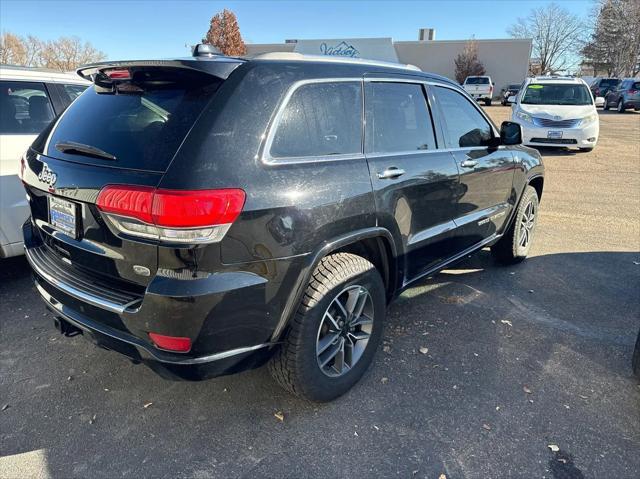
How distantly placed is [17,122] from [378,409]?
3.85 metres

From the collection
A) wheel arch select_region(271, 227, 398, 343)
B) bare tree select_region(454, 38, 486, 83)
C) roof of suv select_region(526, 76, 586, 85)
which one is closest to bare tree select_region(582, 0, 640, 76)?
bare tree select_region(454, 38, 486, 83)

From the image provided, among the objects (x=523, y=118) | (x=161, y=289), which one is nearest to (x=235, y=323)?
(x=161, y=289)

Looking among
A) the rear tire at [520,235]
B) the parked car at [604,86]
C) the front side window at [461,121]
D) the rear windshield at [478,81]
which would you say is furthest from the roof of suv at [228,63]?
the parked car at [604,86]

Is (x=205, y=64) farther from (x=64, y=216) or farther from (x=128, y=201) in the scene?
(x=64, y=216)

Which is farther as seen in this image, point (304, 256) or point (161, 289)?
point (304, 256)

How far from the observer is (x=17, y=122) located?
4.07 metres

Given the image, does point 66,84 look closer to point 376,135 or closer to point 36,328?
point 36,328

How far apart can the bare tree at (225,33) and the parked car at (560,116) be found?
1615 inches

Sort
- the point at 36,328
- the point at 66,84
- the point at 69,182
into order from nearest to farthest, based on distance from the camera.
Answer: the point at 69,182 < the point at 36,328 < the point at 66,84

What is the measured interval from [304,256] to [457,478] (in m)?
1.28

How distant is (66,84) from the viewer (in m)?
4.46

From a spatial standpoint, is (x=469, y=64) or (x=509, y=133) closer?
(x=509, y=133)

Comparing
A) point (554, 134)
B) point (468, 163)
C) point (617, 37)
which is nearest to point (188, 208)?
point (468, 163)

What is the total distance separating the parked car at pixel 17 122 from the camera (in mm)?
3869
